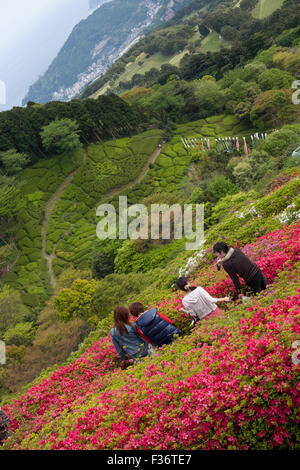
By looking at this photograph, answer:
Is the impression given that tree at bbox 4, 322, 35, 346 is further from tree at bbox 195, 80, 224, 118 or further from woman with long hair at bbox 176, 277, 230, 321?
tree at bbox 195, 80, 224, 118

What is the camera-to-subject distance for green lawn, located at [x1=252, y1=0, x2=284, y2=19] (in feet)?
257

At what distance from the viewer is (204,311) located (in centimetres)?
602

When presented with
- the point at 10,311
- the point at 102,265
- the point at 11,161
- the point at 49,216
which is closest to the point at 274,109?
the point at 102,265

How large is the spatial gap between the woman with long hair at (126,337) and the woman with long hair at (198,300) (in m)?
1.13

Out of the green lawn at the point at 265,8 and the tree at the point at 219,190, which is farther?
the green lawn at the point at 265,8

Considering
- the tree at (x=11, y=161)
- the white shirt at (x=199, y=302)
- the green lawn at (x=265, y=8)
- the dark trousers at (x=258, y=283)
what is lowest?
the dark trousers at (x=258, y=283)

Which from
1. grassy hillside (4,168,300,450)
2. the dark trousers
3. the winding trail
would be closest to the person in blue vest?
grassy hillside (4,168,300,450)

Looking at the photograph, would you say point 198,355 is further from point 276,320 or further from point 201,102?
point 201,102

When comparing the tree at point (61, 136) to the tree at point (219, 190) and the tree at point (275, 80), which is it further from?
the tree at point (275, 80)

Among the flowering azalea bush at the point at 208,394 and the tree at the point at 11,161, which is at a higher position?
the tree at the point at 11,161

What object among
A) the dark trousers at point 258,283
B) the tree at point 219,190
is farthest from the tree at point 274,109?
the dark trousers at point 258,283

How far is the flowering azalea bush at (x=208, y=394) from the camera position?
11.8ft

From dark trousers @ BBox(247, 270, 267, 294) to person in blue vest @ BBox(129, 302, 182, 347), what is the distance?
1.73 meters

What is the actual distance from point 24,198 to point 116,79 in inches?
4026
